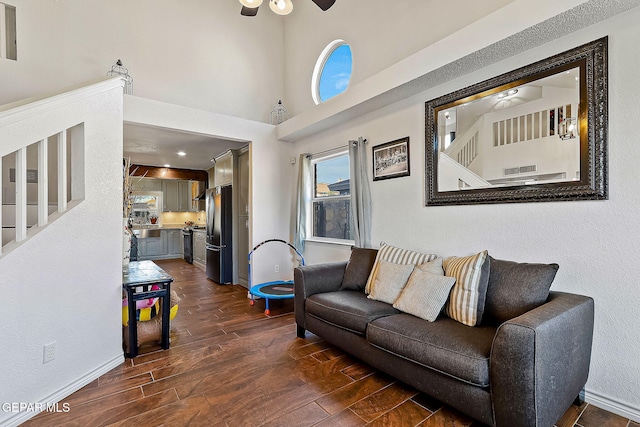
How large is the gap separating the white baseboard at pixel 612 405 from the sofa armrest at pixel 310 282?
2.05 m

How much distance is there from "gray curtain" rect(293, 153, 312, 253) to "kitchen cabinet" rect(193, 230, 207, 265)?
3394mm

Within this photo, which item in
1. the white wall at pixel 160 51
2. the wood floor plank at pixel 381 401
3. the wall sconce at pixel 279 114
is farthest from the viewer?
the wall sconce at pixel 279 114

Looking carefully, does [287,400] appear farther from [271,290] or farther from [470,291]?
[271,290]

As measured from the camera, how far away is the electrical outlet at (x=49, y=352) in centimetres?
198

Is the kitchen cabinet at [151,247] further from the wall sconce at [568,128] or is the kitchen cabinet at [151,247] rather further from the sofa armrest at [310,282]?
the wall sconce at [568,128]

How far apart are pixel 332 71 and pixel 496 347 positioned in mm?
4165

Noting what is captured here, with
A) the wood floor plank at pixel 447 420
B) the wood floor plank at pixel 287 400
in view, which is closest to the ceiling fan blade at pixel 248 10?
the wood floor plank at pixel 287 400

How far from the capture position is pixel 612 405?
6.18 feet

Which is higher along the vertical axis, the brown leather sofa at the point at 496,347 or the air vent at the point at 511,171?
the air vent at the point at 511,171

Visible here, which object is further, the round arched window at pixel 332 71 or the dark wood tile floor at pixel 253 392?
the round arched window at pixel 332 71

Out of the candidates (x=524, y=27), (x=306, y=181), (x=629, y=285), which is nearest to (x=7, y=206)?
(x=306, y=181)

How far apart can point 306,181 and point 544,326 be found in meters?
3.51

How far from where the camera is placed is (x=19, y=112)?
1874mm

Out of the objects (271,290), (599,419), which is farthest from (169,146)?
(599,419)
